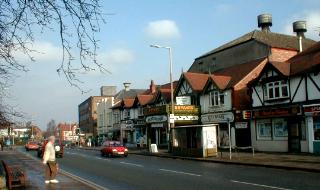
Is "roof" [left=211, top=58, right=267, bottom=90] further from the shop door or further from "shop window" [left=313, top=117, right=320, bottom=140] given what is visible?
"shop window" [left=313, top=117, right=320, bottom=140]

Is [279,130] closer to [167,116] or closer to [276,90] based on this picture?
[276,90]

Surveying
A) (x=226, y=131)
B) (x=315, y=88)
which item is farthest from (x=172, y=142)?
(x=315, y=88)

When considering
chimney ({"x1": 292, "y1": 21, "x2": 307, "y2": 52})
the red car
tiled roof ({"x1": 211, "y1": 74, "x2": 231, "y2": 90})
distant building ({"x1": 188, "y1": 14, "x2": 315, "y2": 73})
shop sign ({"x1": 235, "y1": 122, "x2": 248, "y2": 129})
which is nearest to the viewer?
shop sign ({"x1": 235, "y1": 122, "x2": 248, "y2": 129})

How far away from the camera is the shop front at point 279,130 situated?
112 ft

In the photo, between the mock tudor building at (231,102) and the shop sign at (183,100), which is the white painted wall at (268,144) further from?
the shop sign at (183,100)

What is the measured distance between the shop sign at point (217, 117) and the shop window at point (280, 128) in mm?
5429

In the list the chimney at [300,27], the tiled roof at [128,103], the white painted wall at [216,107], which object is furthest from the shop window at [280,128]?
the tiled roof at [128,103]

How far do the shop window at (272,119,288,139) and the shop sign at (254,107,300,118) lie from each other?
2.51 ft

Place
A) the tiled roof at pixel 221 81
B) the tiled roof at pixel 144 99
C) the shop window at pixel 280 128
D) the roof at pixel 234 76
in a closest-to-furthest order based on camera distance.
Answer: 1. the shop window at pixel 280 128
2. the roof at pixel 234 76
3. the tiled roof at pixel 221 81
4. the tiled roof at pixel 144 99

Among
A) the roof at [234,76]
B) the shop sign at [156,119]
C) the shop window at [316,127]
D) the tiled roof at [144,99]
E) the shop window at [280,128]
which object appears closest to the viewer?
the shop window at [316,127]

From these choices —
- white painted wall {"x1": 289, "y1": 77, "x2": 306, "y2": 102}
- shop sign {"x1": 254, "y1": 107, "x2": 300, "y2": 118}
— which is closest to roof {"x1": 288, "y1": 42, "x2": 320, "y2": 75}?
white painted wall {"x1": 289, "y1": 77, "x2": 306, "y2": 102}

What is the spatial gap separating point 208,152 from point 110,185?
1743 centimetres

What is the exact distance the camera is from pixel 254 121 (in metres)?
39.2

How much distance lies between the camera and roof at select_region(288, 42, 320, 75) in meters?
34.3
